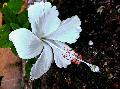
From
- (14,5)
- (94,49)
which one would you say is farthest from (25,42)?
(94,49)

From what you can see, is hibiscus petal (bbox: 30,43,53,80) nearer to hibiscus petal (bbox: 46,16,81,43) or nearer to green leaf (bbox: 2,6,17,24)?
hibiscus petal (bbox: 46,16,81,43)

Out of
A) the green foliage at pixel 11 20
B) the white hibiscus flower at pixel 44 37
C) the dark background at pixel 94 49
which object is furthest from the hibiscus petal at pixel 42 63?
the dark background at pixel 94 49

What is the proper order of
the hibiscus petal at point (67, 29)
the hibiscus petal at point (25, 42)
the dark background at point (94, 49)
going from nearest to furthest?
the hibiscus petal at point (25, 42) → the hibiscus petal at point (67, 29) → the dark background at point (94, 49)

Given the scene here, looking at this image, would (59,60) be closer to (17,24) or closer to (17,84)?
(17,24)

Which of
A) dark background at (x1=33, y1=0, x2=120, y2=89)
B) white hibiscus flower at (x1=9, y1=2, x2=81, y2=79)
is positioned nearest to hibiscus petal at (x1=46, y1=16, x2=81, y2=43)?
white hibiscus flower at (x1=9, y1=2, x2=81, y2=79)

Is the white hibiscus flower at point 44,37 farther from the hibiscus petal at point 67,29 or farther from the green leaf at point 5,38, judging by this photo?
the green leaf at point 5,38

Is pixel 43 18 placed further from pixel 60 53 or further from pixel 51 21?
pixel 60 53

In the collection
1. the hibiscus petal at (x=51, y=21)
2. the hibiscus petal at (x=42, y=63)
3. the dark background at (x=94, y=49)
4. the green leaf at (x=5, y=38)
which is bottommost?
the dark background at (x=94, y=49)

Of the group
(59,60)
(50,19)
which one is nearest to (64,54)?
(59,60)
